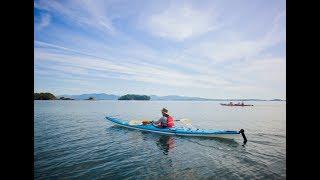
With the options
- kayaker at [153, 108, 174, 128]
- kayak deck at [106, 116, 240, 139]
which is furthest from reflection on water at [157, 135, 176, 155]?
kayaker at [153, 108, 174, 128]

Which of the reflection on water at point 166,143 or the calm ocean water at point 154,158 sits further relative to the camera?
the reflection on water at point 166,143

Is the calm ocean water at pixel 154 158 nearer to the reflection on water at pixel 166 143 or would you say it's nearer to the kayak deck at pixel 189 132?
the reflection on water at pixel 166 143

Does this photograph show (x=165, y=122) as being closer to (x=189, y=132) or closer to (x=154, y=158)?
(x=189, y=132)

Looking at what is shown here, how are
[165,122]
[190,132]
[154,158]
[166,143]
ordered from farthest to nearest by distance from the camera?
[165,122] → [190,132] → [166,143] → [154,158]

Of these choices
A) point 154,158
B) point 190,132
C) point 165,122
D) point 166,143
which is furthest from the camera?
point 165,122

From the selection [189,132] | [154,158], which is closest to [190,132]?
[189,132]

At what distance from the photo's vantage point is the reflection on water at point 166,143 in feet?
61.9

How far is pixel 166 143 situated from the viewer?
68.5 feet

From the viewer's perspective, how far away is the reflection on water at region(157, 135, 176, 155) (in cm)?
1887

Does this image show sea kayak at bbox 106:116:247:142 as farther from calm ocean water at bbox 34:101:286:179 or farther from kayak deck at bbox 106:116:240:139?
calm ocean water at bbox 34:101:286:179

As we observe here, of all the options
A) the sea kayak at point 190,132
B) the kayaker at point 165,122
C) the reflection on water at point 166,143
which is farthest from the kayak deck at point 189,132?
the reflection on water at point 166,143
